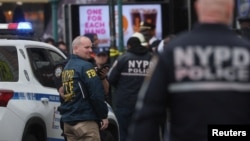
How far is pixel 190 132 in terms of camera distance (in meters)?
3.93

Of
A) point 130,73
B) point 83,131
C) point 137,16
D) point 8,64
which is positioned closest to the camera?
point 83,131

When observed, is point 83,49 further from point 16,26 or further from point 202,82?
point 202,82

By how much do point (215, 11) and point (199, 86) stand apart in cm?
39

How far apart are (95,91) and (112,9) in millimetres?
5623

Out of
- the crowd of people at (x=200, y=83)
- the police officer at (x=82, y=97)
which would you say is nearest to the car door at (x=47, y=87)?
the police officer at (x=82, y=97)

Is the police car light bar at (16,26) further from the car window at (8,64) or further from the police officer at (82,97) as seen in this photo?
the police officer at (82,97)

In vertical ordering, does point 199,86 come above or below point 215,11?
below

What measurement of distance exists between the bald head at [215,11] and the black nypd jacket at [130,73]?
5350 millimetres

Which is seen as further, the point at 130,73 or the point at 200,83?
the point at 130,73

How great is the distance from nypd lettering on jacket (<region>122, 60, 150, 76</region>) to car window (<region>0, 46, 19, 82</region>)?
1.41 m

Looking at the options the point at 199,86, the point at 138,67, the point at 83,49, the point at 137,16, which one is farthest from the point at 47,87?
the point at 137,16

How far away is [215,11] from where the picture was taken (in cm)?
389

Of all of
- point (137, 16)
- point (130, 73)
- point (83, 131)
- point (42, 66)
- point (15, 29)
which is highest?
point (15, 29)

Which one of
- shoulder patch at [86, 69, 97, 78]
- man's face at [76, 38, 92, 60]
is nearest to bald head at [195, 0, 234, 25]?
shoulder patch at [86, 69, 97, 78]
